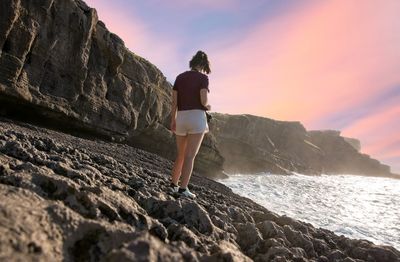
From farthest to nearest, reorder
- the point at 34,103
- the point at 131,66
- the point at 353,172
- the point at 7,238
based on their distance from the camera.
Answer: the point at 353,172 < the point at 131,66 < the point at 34,103 < the point at 7,238

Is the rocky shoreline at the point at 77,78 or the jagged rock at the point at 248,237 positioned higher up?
the rocky shoreline at the point at 77,78

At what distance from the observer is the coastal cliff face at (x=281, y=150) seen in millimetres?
61688

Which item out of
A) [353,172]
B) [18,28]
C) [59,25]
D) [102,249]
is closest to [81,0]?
[59,25]

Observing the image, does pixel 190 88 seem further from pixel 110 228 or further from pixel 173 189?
pixel 110 228

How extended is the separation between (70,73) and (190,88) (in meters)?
13.6

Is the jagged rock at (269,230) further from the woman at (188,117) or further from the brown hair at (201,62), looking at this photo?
the brown hair at (201,62)

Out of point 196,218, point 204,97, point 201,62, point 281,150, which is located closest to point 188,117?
point 204,97

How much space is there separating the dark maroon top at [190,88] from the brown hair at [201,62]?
0.84 ft

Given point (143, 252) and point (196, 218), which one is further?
point (196, 218)

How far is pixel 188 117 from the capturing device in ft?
21.0

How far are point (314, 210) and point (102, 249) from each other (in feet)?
67.2

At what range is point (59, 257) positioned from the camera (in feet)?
8.27

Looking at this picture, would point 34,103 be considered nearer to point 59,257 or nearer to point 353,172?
point 59,257

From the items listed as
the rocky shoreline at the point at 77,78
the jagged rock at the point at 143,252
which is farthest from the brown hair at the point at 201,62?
the rocky shoreline at the point at 77,78
